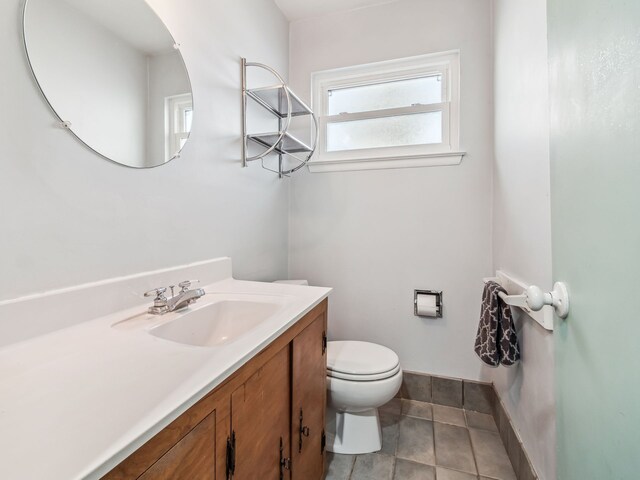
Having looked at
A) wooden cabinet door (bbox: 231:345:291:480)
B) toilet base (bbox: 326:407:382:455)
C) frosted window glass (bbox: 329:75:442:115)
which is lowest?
toilet base (bbox: 326:407:382:455)

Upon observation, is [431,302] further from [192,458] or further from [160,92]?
[160,92]

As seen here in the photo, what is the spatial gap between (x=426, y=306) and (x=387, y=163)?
954mm

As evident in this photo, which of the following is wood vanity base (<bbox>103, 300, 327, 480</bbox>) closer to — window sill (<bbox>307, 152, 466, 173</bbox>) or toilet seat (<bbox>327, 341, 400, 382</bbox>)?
toilet seat (<bbox>327, 341, 400, 382</bbox>)

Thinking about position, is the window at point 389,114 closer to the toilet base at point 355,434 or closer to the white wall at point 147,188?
the white wall at point 147,188

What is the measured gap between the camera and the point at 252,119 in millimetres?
1649

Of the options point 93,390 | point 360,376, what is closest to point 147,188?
point 93,390

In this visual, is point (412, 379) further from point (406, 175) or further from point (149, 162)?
point (149, 162)

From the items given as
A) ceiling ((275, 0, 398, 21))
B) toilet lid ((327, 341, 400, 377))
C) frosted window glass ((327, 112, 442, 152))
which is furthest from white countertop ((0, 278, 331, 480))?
ceiling ((275, 0, 398, 21))

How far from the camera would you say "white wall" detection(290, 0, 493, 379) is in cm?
179

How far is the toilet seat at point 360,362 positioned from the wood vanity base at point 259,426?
216mm

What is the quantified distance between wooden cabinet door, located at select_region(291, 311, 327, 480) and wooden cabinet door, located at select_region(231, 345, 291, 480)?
52mm

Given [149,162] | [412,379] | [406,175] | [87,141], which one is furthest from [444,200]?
[87,141]

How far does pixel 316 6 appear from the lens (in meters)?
1.98

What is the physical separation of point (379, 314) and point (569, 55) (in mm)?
1634
